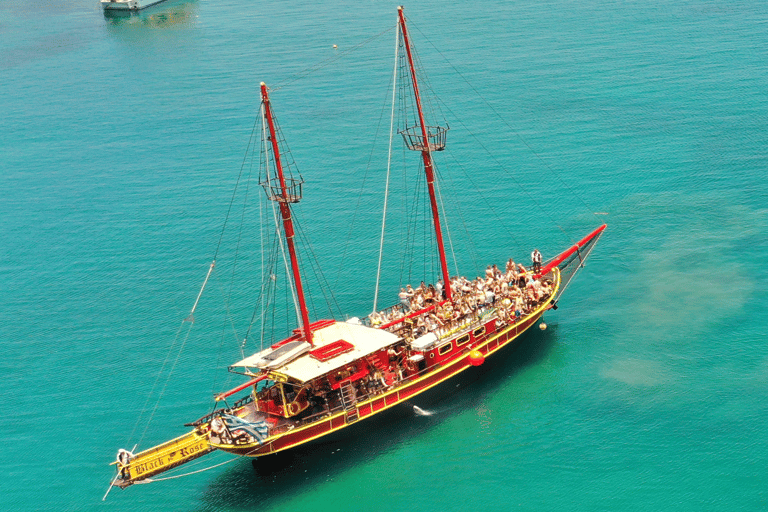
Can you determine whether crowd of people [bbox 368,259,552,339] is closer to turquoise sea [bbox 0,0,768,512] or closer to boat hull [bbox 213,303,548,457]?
boat hull [bbox 213,303,548,457]

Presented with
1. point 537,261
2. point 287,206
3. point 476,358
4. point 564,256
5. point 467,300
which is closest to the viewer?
point 287,206

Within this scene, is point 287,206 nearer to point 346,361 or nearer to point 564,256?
point 346,361

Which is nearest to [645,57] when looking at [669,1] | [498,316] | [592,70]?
[592,70]

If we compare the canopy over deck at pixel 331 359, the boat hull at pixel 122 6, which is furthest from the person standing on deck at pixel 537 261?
the boat hull at pixel 122 6

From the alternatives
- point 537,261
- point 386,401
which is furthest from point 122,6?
point 386,401

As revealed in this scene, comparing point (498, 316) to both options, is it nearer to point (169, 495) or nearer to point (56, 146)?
point (169, 495)

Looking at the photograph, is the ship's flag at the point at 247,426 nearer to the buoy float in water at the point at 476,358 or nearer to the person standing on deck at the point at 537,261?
the buoy float in water at the point at 476,358
